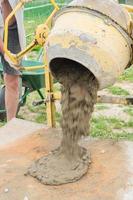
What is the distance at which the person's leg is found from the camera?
14.2ft

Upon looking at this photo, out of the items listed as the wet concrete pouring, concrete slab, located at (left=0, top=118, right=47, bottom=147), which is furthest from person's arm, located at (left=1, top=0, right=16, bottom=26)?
the wet concrete pouring

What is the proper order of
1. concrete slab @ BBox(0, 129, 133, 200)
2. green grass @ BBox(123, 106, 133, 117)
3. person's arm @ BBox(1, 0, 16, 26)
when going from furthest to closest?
green grass @ BBox(123, 106, 133, 117), person's arm @ BBox(1, 0, 16, 26), concrete slab @ BBox(0, 129, 133, 200)

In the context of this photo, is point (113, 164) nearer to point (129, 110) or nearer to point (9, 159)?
point (9, 159)

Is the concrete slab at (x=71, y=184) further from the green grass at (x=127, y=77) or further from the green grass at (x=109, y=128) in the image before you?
the green grass at (x=127, y=77)

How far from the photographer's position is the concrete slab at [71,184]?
2393 mm

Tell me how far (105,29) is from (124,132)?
2.43 meters

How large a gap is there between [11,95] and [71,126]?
1.77 meters

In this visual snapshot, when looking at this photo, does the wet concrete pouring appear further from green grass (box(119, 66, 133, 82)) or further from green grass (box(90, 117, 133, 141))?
green grass (box(119, 66, 133, 82))

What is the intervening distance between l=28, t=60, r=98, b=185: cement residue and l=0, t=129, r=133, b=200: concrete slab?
53 mm

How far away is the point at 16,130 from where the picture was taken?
3123mm

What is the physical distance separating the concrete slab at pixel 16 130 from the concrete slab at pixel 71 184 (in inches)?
2.3

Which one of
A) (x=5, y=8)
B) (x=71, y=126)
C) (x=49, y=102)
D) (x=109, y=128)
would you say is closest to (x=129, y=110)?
(x=109, y=128)

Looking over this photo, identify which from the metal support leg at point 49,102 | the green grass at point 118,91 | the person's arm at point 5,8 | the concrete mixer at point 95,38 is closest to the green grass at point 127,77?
the green grass at point 118,91

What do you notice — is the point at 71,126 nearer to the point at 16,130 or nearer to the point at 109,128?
the point at 16,130
